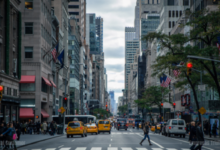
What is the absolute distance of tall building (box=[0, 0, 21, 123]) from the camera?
40544mm

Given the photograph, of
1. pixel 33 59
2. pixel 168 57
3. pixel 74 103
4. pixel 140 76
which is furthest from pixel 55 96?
pixel 140 76

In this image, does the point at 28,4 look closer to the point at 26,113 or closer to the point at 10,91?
the point at 26,113

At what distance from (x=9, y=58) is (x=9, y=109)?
244 inches

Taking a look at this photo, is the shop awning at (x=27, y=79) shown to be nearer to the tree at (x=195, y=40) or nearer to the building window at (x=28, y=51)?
the building window at (x=28, y=51)

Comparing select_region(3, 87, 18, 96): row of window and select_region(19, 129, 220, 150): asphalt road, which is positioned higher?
select_region(3, 87, 18, 96): row of window

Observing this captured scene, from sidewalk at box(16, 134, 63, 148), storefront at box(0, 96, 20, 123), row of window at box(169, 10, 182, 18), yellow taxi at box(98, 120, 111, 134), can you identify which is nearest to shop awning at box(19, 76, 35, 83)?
storefront at box(0, 96, 20, 123)

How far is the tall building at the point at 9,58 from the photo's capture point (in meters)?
40.5

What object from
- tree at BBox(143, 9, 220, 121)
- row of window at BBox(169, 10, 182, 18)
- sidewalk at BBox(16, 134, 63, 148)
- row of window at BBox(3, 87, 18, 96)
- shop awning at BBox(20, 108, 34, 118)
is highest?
row of window at BBox(169, 10, 182, 18)

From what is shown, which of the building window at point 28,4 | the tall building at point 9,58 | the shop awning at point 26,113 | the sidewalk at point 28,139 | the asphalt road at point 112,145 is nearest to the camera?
the asphalt road at point 112,145

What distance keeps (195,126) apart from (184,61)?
19430 millimetres

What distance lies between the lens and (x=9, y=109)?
4378 centimetres

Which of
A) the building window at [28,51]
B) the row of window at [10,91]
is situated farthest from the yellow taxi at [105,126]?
the building window at [28,51]

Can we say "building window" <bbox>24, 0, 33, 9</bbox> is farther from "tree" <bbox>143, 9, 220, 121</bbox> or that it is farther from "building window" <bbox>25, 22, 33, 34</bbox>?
"tree" <bbox>143, 9, 220, 121</bbox>

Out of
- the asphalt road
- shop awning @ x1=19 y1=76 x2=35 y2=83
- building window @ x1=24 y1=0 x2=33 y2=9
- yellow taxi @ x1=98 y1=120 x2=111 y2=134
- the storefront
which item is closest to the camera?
the asphalt road
